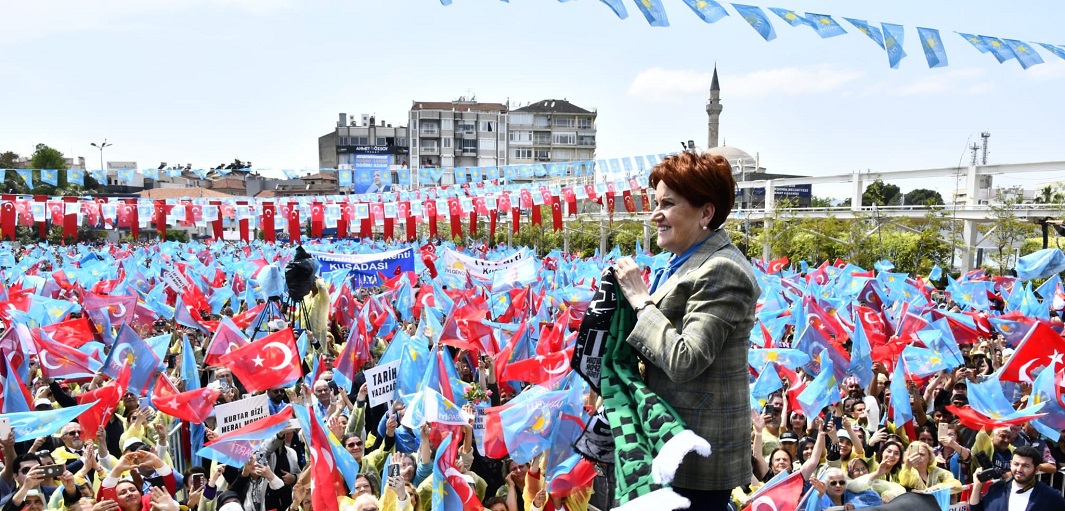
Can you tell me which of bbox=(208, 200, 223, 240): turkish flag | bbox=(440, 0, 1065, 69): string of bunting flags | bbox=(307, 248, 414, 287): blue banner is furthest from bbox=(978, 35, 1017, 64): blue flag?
bbox=(208, 200, 223, 240): turkish flag

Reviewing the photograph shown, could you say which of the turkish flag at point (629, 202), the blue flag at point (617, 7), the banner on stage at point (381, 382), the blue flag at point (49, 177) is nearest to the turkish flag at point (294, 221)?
the blue flag at point (49, 177)

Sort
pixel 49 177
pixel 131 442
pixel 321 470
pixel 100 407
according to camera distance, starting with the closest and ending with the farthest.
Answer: pixel 321 470, pixel 131 442, pixel 100 407, pixel 49 177

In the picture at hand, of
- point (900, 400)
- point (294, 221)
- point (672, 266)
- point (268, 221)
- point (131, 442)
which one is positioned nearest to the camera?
point (672, 266)

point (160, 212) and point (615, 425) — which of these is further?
point (160, 212)

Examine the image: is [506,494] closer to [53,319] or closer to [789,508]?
[789,508]

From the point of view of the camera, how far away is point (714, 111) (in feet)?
346

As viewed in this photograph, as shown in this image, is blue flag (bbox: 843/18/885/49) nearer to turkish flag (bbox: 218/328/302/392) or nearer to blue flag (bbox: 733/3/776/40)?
blue flag (bbox: 733/3/776/40)

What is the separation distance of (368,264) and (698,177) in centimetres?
1591

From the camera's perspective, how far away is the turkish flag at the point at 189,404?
7305mm

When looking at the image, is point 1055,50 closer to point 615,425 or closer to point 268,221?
point 615,425

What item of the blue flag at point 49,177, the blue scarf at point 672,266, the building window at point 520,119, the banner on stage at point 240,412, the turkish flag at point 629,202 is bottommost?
the banner on stage at point 240,412

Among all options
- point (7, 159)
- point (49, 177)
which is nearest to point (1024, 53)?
point (49, 177)

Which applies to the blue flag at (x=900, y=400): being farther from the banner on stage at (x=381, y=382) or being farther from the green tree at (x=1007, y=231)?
the green tree at (x=1007, y=231)

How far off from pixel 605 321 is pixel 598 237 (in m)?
49.5
